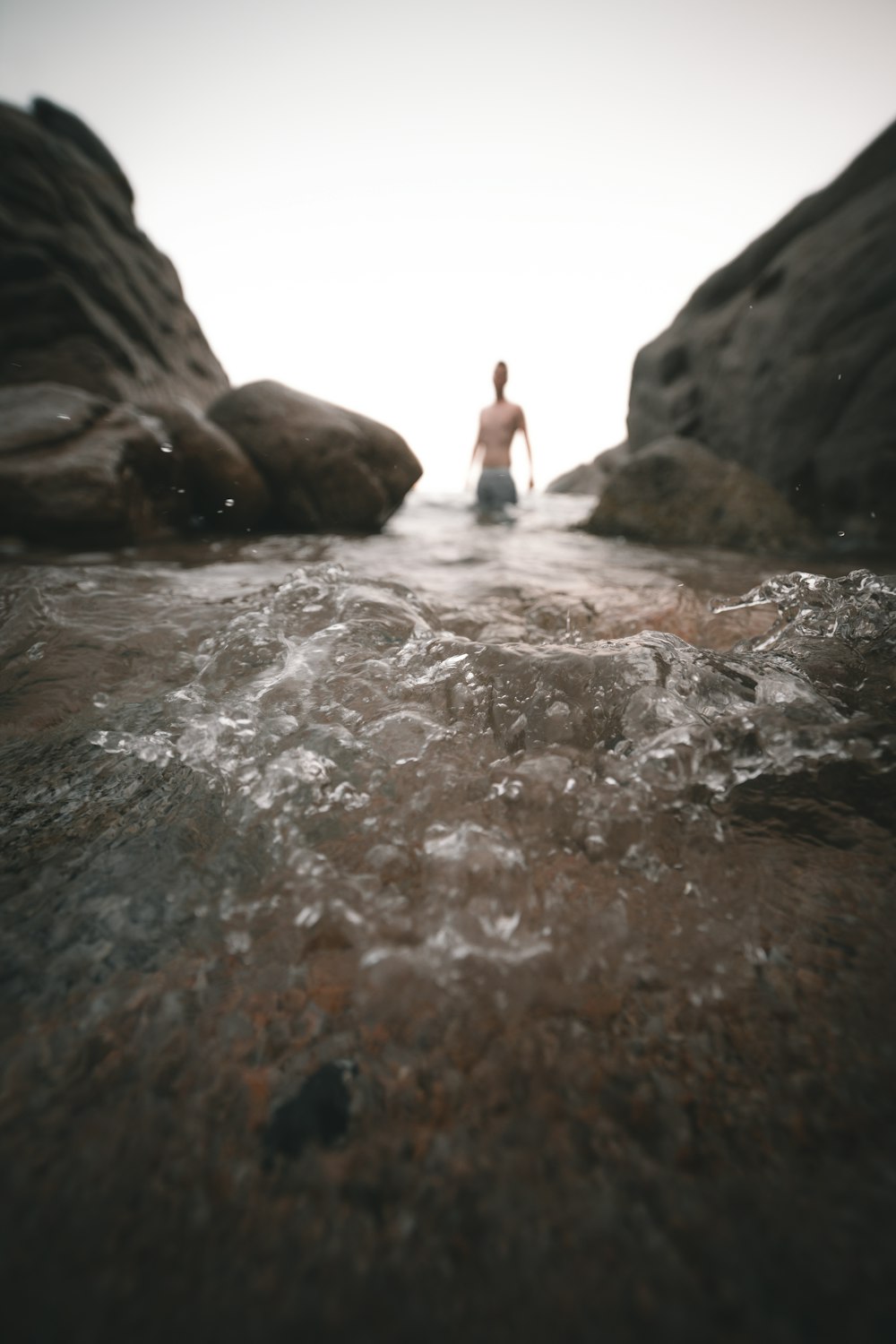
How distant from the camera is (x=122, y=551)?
3643mm

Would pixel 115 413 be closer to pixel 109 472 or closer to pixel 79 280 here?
pixel 109 472

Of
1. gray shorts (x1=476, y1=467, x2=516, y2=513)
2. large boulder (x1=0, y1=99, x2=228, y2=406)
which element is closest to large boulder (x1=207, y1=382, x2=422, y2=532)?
large boulder (x1=0, y1=99, x2=228, y2=406)

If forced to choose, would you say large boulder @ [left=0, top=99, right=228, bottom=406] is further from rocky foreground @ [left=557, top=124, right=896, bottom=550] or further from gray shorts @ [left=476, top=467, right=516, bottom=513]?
rocky foreground @ [left=557, top=124, right=896, bottom=550]

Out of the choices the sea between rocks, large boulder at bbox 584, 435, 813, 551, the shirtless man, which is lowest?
the sea between rocks

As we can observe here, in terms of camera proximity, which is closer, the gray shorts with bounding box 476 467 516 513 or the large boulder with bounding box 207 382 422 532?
the large boulder with bounding box 207 382 422 532

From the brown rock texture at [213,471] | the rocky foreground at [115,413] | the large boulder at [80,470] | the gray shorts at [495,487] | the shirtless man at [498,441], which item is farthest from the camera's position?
Answer: the gray shorts at [495,487]

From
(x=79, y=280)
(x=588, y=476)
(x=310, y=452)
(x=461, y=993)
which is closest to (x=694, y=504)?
(x=310, y=452)

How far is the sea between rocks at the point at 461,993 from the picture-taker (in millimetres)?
549

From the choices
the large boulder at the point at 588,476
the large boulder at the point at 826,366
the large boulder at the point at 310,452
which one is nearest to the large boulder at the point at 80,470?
the large boulder at the point at 310,452

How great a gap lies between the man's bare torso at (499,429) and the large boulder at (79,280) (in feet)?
16.7

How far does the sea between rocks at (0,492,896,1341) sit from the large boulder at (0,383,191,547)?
7.63 ft

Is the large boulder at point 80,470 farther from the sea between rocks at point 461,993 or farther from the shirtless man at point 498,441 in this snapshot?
the shirtless man at point 498,441

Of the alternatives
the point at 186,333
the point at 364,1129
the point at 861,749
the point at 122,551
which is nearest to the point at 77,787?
the point at 364,1129

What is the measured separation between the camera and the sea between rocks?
1.80 feet
